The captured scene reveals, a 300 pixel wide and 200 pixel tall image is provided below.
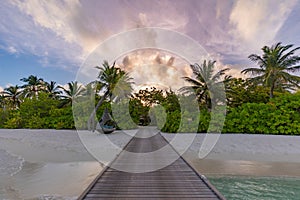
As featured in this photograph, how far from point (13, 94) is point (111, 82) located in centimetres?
2132

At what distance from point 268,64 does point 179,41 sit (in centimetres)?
1192

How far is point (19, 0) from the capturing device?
9969 millimetres

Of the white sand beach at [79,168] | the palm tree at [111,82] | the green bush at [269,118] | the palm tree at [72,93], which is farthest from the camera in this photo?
the palm tree at [72,93]

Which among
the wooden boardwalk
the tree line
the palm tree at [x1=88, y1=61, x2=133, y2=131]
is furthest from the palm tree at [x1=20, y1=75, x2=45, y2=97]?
the wooden boardwalk

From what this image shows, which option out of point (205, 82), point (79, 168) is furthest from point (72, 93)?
point (79, 168)

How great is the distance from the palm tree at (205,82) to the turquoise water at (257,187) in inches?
495

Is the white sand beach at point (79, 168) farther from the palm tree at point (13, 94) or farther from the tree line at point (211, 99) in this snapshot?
the palm tree at point (13, 94)

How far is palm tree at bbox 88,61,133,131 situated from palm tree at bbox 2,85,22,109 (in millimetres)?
19045

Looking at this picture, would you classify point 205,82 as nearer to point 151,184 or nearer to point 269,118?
point 269,118

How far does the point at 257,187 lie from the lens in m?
4.75

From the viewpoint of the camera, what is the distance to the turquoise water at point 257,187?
14.2 ft

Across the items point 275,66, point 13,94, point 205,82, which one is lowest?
point 205,82

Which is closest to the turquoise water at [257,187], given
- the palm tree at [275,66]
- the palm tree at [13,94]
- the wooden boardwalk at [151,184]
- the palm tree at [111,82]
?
the wooden boardwalk at [151,184]

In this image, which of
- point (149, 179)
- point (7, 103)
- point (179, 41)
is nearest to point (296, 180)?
point (149, 179)
